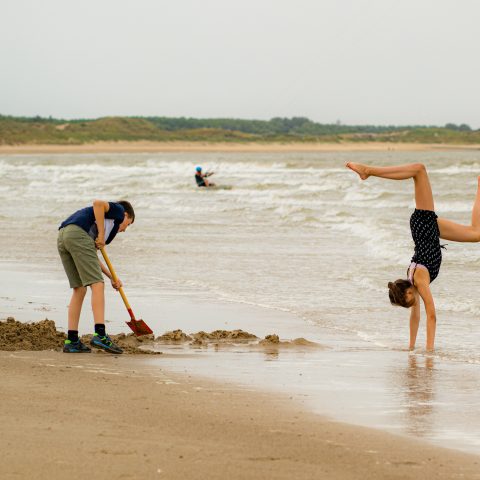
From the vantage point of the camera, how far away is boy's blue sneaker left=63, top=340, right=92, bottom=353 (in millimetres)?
7445

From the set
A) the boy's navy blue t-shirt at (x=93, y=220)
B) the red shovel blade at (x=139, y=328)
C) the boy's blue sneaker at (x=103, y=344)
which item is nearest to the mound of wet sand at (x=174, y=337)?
the red shovel blade at (x=139, y=328)

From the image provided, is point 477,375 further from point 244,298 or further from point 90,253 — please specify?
point 244,298

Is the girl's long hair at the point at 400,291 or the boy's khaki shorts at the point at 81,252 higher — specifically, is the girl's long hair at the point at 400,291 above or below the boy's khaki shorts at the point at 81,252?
below

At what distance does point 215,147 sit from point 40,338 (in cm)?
10289

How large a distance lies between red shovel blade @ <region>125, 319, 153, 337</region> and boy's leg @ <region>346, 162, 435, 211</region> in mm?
2048

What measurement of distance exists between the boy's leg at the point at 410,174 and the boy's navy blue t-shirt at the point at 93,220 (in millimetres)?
1790

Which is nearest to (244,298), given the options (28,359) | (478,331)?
(478,331)

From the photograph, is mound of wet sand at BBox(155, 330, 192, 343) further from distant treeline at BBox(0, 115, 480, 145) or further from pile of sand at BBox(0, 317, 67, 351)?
distant treeline at BBox(0, 115, 480, 145)

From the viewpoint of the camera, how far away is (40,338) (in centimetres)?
779

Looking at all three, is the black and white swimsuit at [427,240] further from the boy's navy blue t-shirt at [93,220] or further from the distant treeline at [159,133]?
the distant treeline at [159,133]

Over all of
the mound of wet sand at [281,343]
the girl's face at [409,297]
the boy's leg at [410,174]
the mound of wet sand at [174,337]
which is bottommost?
the mound of wet sand at [174,337]

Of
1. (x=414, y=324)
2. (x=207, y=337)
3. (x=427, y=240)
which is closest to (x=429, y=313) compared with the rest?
(x=414, y=324)

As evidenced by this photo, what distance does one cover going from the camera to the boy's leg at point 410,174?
7.81 meters

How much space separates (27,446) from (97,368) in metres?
2.19
